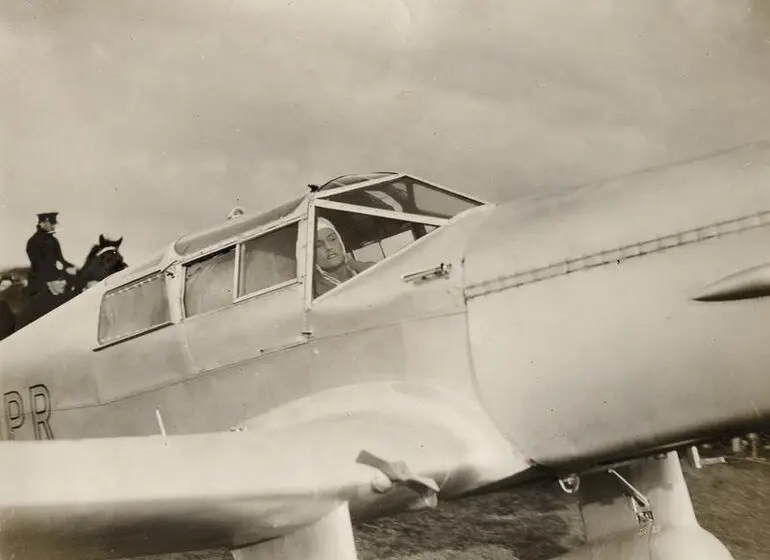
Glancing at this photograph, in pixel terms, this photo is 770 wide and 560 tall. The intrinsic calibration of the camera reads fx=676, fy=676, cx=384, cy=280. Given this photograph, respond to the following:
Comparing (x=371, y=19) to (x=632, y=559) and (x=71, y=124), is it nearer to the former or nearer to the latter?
(x=71, y=124)

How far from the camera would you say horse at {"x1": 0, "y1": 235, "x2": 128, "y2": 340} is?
7.43 ft

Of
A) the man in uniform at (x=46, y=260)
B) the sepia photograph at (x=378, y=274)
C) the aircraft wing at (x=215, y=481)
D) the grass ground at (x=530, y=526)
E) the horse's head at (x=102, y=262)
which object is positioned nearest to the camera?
the aircraft wing at (x=215, y=481)

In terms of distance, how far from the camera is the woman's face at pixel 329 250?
1754 mm

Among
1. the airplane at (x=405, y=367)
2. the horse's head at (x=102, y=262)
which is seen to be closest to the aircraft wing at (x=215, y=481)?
the airplane at (x=405, y=367)

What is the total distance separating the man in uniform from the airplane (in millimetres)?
203

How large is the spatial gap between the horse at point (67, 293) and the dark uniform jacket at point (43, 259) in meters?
0.08

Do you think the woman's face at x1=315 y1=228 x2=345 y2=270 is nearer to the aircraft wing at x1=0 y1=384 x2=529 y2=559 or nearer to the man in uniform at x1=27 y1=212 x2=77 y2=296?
the aircraft wing at x1=0 y1=384 x2=529 y2=559

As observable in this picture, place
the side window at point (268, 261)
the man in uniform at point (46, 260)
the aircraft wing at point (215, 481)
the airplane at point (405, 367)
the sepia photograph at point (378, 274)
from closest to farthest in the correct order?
1. the aircraft wing at point (215, 481)
2. the airplane at point (405, 367)
3. the sepia photograph at point (378, 274)
4. the side window at point (268, 261)
5. the man in uniform at point (46, 260)

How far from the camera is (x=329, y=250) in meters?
1.77

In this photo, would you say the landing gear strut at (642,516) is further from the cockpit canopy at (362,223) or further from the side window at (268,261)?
the side window at (268,261)

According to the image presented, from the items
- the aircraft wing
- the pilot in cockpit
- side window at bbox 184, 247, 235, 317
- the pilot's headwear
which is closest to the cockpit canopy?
the pilot in cockpit

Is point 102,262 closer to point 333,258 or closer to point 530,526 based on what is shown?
point 333,258

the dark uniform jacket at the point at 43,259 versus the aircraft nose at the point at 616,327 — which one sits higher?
the dark uniform jacket at the point at 43,259

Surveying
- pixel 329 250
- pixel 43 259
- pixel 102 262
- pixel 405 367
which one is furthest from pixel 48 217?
pixel 405 367
